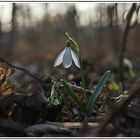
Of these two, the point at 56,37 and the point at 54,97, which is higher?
the point at 54,97

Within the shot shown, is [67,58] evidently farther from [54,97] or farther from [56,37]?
[56,37]

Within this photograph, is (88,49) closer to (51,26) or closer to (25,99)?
(51,26)

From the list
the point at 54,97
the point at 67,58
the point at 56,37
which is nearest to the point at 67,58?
the point at 67,58

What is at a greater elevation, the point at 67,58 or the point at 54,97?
the point at 67,58

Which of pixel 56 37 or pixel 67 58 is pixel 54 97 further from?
pixel 56 37

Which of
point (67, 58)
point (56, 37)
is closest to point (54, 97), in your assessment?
point (67, 58)

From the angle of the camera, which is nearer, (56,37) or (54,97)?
(54,97)

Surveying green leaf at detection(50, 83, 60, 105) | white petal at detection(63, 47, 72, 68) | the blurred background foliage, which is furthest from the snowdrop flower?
the blurred background foliage

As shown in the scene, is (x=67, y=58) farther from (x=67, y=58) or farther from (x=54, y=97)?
(x=54, y=97)

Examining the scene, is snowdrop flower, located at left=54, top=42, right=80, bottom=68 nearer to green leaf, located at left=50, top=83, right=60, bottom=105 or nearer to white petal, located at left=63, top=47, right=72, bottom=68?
white petal, located at left=63, top=47, right=72, bottom=68

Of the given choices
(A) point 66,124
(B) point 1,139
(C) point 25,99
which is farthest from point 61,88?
(B) point 1,139

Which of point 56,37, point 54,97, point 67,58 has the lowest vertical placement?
point 56,37
